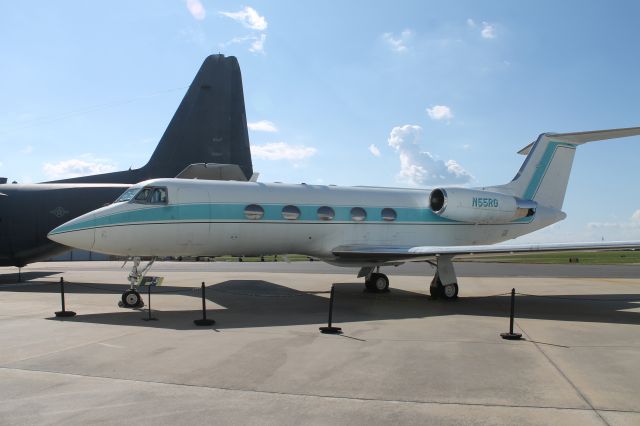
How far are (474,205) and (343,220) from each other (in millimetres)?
4429

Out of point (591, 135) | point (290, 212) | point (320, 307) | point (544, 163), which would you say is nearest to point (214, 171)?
point (290, 212)

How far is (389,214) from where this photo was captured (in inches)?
637

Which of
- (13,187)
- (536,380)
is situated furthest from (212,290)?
(536,380)

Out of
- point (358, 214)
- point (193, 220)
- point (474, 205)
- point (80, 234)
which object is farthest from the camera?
point (474, 205)

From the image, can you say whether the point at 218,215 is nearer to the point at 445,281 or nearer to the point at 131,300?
the point at 131,300

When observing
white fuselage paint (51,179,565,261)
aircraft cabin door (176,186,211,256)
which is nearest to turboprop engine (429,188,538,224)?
white fuselage paint (51,179,565,261)

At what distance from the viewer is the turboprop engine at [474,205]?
1652 cm

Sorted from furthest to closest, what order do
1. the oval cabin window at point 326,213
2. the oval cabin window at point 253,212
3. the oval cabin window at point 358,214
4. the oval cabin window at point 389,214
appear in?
the oval cabin window at point 389,214, the oval cabin window at point 358,214, the oval cabin window at point 326,213, the oval cabin window at point 253,212

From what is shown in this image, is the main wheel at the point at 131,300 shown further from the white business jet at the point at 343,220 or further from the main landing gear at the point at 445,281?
the main landing gear at the point at 445,281

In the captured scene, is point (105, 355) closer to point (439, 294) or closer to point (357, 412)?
point (357, 412)

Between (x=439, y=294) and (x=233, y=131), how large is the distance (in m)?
11.4

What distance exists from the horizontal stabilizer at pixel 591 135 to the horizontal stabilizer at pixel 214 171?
10652 millimetres

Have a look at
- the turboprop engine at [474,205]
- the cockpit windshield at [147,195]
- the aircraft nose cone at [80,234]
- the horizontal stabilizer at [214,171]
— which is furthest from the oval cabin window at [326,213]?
the aircraft nose cone at [80,234]

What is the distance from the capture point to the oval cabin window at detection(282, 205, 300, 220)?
48.0 feet
